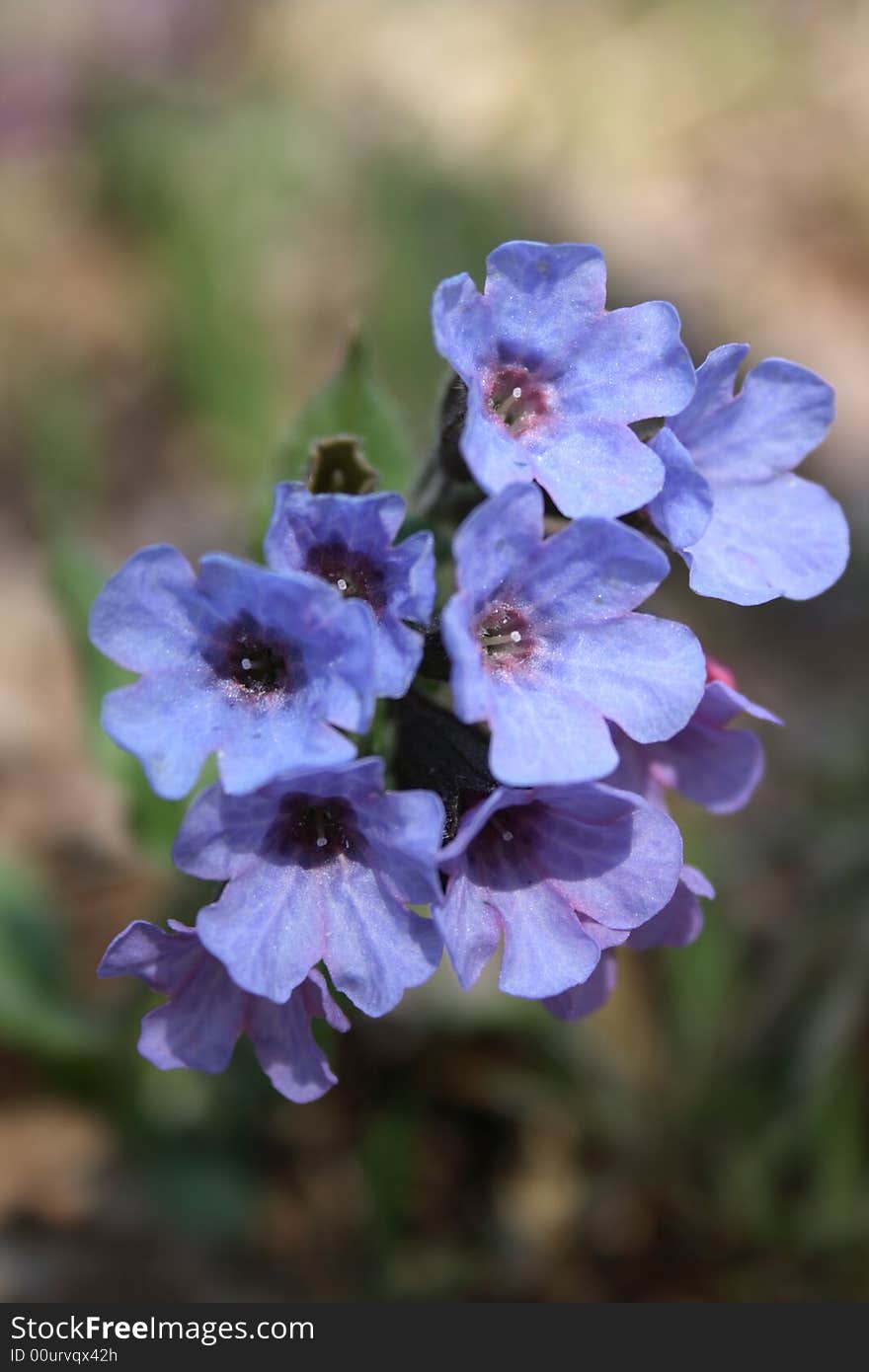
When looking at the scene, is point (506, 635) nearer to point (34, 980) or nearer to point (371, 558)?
point (371, 558)

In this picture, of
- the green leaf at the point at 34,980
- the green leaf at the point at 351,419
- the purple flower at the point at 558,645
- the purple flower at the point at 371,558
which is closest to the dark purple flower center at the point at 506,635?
the purple flower at the point at 558,645

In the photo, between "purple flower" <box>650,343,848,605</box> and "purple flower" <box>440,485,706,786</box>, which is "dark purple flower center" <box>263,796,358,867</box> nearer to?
"purple flower" <box>440,485,706,786</box>

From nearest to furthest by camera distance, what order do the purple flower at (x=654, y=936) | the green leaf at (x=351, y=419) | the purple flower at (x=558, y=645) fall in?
the purple flower at (x=558, y=645) < the purple flower at (x=654, y=936) < the green leaf at (x=351, y=419)

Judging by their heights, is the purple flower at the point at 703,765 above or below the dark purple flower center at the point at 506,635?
below

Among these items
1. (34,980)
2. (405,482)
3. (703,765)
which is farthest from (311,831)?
(34,980)

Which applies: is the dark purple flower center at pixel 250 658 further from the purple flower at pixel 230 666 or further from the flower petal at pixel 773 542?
the flower petal at pixel 773 542

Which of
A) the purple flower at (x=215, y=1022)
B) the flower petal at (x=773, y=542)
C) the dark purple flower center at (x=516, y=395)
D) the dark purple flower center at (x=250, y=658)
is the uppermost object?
the dark purple flower center at (x=516, y=395)

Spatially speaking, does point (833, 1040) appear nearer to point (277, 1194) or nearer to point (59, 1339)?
point (277, 1194)
